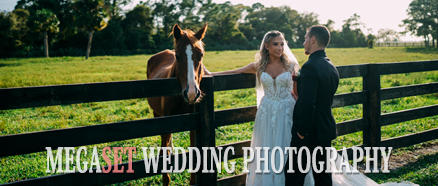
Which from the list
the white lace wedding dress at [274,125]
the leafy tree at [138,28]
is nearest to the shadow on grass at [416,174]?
the white lace wedding dress at [274,125]

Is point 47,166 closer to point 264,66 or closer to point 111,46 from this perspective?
point 264,66

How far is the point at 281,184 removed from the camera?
11.4 feet

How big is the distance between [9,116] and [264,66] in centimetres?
891

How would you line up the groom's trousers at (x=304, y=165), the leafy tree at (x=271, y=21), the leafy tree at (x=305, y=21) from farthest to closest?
the leafy tree at (x=305, y=21), the leafy tree at (x=271, y=21), the groom's trousers at (x=304, y=165)

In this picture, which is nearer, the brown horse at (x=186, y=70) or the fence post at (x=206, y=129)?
the brown horse at (x=186, y=70)

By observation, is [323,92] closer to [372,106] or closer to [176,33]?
[176,33]

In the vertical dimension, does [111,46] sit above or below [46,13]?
below

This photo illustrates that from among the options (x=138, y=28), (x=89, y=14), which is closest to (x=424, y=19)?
(x=138, y=28)

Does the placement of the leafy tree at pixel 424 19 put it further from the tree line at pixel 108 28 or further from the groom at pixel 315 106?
the groom at pixel 315 106

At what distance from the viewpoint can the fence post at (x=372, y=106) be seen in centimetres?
482

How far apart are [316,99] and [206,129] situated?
49.8 inches

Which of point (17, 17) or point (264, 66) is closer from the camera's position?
point (264, 66)

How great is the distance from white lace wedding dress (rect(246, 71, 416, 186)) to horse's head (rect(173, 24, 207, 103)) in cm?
83

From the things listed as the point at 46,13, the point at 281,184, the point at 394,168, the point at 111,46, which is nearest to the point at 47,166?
the point at 281,184
